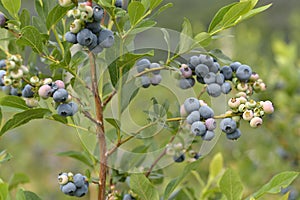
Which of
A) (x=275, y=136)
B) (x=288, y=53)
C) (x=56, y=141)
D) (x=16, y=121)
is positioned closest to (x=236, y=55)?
(x=288, y=53)

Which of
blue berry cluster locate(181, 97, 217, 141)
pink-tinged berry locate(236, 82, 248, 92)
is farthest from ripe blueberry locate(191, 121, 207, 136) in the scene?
pink-tinged berry locate(236, 82, 248, 92)

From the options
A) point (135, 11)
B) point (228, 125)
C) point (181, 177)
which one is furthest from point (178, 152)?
point (135, 11)

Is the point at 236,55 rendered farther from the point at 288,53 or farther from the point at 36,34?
the point at 36,34

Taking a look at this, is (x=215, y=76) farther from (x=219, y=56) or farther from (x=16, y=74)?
(x=16, y=74)

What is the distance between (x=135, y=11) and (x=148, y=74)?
5.5 inches

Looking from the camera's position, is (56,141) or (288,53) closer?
(288,53)

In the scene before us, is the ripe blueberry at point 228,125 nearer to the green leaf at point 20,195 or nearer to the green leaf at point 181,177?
the green leaf at point 181,177

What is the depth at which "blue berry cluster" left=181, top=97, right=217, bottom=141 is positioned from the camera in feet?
2.82

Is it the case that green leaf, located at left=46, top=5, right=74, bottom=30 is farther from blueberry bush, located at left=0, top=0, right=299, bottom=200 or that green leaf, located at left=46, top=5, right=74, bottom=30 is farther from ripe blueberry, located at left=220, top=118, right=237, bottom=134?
ripe blueberry, located at left=220, top=118, right=237, bottom=134

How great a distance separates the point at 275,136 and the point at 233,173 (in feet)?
5.08

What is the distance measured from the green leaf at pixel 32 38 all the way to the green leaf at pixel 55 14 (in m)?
0.05

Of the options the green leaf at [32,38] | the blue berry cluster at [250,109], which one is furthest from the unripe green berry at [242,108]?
the green leaf at [32,38]

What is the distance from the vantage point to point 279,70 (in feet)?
8.00

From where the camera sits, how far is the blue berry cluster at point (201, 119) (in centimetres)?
86
